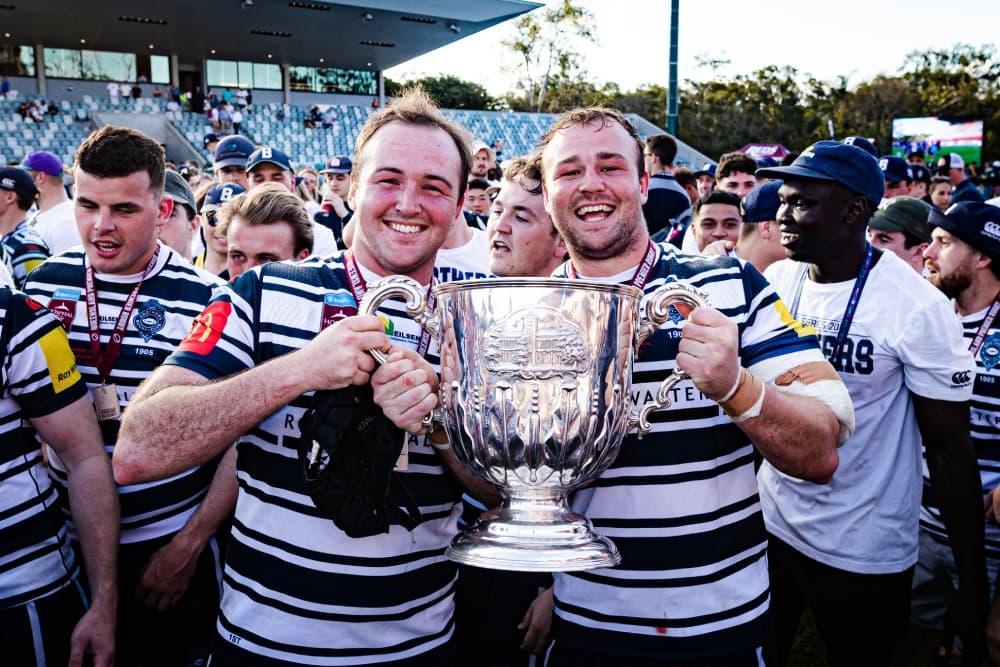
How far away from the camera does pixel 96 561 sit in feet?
7.61

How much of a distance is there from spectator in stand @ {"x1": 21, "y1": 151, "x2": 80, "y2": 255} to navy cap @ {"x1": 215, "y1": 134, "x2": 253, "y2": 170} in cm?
118

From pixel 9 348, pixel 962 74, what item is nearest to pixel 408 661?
pixel 9 348

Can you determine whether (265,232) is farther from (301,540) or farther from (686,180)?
(686,180)

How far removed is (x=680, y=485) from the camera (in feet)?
6.01

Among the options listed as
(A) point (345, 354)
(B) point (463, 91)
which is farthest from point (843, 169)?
(B) point (463, 91)

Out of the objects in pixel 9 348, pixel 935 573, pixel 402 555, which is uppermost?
pixel 9 348

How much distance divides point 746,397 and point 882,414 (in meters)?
1.39

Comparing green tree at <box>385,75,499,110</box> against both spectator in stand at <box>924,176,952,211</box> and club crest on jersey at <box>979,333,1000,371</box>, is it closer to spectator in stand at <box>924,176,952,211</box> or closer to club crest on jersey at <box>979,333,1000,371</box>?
spectator in stand at <box>924,176,952,211</box>

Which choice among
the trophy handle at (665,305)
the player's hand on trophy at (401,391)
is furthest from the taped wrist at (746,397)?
the player's hand on trophy at (401,391)

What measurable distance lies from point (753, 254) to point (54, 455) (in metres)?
3.36

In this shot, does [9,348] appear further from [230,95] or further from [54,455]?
[230,95]

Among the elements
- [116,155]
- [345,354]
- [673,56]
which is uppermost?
[673,56]

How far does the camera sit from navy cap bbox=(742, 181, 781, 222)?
427 centimetres

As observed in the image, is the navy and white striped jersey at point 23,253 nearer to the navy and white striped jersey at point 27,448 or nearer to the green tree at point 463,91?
the navy and white striped jersey at point 27,448
